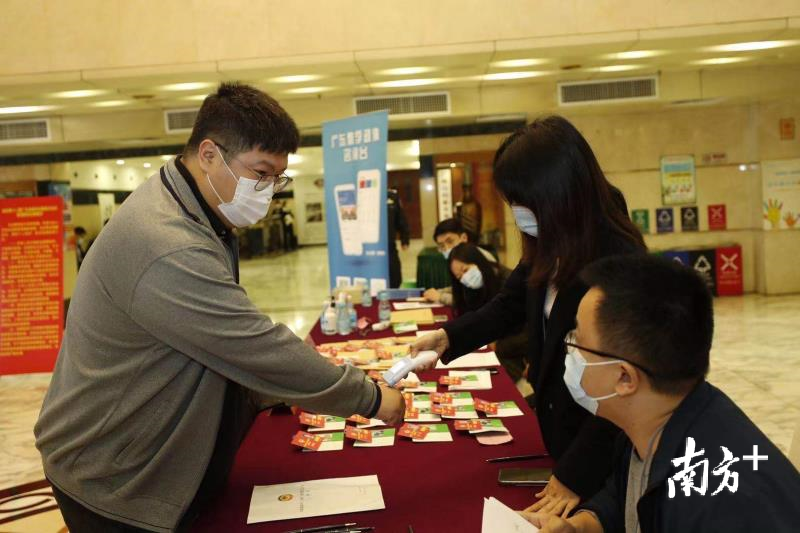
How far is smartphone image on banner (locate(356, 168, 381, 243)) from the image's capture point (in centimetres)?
485

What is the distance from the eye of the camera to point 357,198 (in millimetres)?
5066

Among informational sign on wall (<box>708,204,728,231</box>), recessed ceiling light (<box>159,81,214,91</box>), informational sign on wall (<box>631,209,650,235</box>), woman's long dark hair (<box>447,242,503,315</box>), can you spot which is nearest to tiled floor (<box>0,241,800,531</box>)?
informational sign on wall (<box>708,204,728,231</box>)

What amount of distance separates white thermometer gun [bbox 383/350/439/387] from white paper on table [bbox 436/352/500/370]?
2.24 feet

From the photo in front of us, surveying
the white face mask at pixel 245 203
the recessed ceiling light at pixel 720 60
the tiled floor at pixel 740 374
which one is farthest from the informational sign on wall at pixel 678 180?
the white face mask at pixel 245 203

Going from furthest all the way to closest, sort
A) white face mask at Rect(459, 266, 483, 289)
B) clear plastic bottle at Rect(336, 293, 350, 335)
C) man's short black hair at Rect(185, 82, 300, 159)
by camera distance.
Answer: white face mask at Rect(459, 266, 483, 289) → clear plastic bottle at Rect(336, 293, 350, 335) → man's short black hair at Rect(185, 82, 300, 159)

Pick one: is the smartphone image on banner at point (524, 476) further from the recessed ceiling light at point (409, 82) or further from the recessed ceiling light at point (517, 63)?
the recessed ceiling light at point (409, 82)

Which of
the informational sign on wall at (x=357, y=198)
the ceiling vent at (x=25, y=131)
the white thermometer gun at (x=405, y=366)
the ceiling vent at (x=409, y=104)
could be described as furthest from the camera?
the ceiling vent at (x=25, y=131)

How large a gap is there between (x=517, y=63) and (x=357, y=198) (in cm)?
239

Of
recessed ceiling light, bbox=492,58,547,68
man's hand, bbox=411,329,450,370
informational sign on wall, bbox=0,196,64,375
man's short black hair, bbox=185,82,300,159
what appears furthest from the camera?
recessed ceiling light, bbox=492,58,547,68

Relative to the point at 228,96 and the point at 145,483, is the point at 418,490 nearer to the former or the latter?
the point at 145,483

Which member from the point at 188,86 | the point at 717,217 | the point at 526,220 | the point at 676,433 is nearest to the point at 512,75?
the point at 188,86

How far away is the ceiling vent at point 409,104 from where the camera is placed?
24.6ft

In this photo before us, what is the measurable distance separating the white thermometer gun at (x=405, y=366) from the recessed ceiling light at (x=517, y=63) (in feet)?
15.9

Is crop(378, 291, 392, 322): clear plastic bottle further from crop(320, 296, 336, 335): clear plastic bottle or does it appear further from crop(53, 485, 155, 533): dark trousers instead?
crop(53, 485, 155, 533): dark trousers
